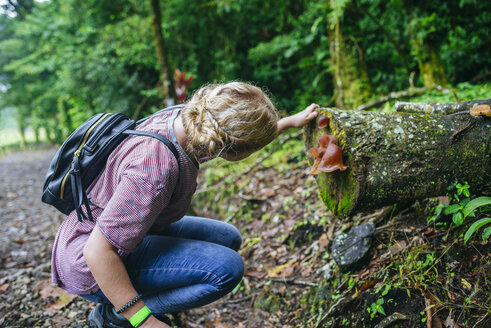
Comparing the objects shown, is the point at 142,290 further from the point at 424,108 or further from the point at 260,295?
the point at 424,108

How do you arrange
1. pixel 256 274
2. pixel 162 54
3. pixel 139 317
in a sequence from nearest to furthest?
1. pixel 139 317
2. pixel 256 274
3. pixel 162 54

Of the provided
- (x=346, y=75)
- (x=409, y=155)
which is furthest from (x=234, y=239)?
(x=346, y=75)

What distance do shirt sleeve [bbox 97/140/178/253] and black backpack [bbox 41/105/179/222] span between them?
0.17m

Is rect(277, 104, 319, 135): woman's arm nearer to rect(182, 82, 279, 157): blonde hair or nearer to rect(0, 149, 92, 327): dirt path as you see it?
rect(182, 82, 279, 157): blonde hair

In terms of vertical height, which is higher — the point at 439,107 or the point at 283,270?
the point at 439,107

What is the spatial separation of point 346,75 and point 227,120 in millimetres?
4096

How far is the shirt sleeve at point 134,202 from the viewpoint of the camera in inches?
63.1

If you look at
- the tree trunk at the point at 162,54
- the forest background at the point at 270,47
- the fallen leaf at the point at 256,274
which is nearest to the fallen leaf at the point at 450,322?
the fallen leaf at the point at 256,274

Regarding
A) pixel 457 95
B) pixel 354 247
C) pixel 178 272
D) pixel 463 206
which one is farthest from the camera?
pixel 457 95

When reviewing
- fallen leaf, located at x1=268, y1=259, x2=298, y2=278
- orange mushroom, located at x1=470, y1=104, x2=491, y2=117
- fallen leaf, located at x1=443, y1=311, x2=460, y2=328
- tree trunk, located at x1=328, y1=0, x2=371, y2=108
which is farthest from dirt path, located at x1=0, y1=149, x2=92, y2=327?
tree trunk, located at x1=328, y1=0, x2=371, y2=108

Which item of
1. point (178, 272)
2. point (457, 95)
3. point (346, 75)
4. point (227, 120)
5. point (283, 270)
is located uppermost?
point (227, 120)

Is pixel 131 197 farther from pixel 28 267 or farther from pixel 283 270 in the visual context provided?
pixel 28 267

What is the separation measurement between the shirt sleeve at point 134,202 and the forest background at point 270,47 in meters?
3.57

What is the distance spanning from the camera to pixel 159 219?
207 centimetres
